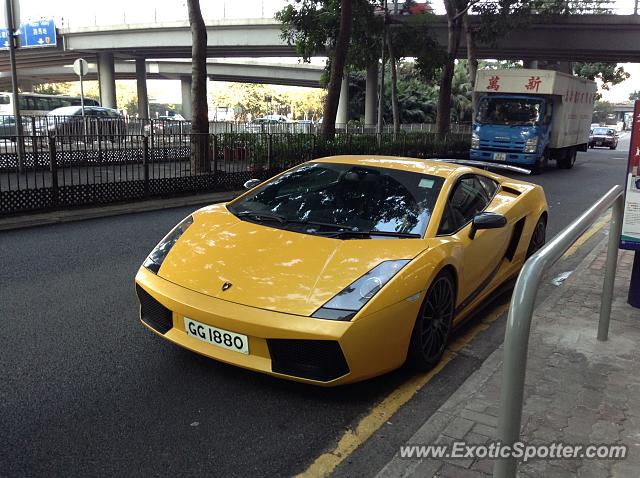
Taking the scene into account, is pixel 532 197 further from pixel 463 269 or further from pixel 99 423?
pixel 99 423

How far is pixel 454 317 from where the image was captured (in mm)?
4109

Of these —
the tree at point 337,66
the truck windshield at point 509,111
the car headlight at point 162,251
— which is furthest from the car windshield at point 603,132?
the car headlight at point 162,251

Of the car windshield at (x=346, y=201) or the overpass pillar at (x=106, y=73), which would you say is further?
the overpass pillar at (x=106, y=73)

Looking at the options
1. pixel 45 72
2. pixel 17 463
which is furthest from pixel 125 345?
pixel 45 72

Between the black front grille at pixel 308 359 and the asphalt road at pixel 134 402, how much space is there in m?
0.25

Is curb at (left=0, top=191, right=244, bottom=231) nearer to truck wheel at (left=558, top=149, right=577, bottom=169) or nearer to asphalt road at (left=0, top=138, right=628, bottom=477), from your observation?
asphalt road at (left=0, top=138, right=628, bottom=477)

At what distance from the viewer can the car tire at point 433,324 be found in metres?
3.57

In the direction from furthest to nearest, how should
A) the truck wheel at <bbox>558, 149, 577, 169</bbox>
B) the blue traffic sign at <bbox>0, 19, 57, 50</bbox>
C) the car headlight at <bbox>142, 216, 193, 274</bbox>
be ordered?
1. the blue traffic sign at <bbox>0, 19, 57, 50</bbox>
2. the truck wheel at <bbox>558, 149, 577, 169</bbox>
3. the car headlight at <bbox>142, 216, 193, 274</bbox>

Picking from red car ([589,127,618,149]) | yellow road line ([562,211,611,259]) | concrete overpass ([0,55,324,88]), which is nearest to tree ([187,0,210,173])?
yellow road line ([562,211,611,259])

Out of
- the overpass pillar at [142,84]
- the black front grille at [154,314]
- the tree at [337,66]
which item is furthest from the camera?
the overpass pillar at [142,84]

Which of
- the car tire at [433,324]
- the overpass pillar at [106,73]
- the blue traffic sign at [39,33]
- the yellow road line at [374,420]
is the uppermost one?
the blue traffic sign at [39,33]

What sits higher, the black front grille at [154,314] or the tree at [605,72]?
the tree at [605,72]

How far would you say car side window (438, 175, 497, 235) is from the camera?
4176mm

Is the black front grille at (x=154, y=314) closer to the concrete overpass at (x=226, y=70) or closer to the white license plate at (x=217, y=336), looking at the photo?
the white license plate at (x=217, y=336)
